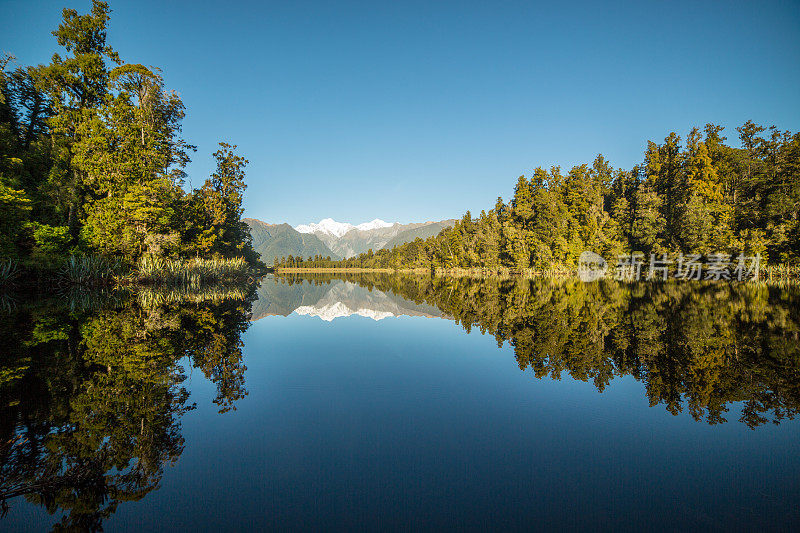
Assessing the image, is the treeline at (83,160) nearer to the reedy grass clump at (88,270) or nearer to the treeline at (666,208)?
the reedy grass clump at (88,270)

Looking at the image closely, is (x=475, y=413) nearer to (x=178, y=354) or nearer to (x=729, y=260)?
(x=178, y=354)

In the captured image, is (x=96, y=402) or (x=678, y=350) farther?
(x=678, y=350)

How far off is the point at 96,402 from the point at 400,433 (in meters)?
5.42

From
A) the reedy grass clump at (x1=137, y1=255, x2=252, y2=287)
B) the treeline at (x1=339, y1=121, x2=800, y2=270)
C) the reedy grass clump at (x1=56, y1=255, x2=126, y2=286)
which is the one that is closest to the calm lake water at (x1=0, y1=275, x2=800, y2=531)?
the reedy grass clump at (x1=56, y1=255, x2=126, y2=286)

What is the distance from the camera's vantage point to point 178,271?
Result: 95.6ft

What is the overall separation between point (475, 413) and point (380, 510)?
305 centimetres

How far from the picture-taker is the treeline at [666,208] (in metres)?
40.8

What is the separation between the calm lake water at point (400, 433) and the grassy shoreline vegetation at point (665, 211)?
42.2m

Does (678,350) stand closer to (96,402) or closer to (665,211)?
(96,402)

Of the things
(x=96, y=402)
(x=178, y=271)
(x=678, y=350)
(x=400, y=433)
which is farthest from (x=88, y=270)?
(x=678, y=350)

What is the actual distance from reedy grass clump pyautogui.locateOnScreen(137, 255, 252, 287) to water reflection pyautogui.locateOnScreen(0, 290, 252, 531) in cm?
1514

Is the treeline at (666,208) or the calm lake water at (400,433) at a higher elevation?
the treeline at (666,208)

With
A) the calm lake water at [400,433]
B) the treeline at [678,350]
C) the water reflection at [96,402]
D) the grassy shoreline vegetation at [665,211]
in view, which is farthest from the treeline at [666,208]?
the water reflection at [96,402]

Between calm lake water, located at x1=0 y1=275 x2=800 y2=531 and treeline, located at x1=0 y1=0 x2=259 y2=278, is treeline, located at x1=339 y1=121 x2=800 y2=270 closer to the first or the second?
calm lake water, located at x1=0 y1=275 x2=800 y2=531
